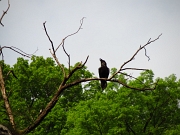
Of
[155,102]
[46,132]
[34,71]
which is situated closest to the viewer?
[155,102]

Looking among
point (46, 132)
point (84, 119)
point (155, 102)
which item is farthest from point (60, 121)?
point (155, 102)

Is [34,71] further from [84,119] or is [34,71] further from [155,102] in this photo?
[155,102]

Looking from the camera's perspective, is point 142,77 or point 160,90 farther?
point 142,77

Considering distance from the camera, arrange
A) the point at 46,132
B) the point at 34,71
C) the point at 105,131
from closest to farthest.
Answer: the point at 105,131 < the point at 46,132 < the point at 34,71

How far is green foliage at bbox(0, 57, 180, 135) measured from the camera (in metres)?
18.9

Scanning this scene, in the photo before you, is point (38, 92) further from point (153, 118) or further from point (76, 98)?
point (153, 118)

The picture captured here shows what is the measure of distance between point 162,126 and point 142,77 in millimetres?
4154

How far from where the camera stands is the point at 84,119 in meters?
18.8

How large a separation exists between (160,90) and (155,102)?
1.03 metres

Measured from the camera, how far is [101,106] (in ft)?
62.3

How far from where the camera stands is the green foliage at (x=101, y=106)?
18.9 metres

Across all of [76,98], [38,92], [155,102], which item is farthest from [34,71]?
[155,102]

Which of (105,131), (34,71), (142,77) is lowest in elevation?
(105,131)

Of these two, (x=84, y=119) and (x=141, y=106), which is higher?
(x=141, y=106)
